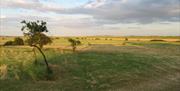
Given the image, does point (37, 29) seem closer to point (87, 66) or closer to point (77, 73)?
point (77, 73)

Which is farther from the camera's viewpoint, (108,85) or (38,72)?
(38,72)

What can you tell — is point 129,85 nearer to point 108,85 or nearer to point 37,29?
point 108,85

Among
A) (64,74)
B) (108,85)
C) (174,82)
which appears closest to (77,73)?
(64,74)

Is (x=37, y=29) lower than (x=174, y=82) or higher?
A: higher

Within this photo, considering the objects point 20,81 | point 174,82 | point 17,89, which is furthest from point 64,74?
point 174,82

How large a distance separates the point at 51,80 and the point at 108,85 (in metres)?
5.69

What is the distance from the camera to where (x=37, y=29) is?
31.1 meters

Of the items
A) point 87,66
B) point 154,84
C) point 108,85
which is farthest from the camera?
point 87,66

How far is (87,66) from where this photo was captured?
38188mm

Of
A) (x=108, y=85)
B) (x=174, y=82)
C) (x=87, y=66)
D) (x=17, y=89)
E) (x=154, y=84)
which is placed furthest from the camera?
(x=87, y=66)

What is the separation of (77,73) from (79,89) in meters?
6.84

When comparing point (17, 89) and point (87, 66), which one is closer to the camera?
point (17, 89)

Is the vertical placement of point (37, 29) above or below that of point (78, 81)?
above

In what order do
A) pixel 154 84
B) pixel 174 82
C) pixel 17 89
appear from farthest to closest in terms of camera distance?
pixel 174 82
pixel 154 84
pixel 17 89
